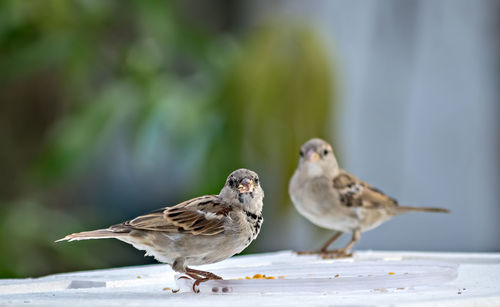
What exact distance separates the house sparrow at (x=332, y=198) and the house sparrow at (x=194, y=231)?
0.89m

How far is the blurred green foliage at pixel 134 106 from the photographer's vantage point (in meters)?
3.22

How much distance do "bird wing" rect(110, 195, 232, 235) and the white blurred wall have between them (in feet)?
8.64

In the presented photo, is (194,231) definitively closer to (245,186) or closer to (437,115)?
(245,186)

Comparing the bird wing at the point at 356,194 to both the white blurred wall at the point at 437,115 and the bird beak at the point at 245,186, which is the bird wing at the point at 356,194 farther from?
the white blurred wall at the point at 437,115

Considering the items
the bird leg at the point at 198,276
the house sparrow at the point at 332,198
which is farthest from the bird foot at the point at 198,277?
the house sparrow at the point at 332,198

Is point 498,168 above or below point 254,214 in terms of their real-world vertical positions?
below

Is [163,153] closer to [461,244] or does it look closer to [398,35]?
[398,35]

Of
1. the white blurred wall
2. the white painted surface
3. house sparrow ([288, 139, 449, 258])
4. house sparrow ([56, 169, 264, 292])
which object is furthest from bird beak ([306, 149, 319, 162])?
the white blurred wall

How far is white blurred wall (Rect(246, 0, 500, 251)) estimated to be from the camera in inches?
165

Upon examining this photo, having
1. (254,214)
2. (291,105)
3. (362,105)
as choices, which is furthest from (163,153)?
(254,214)

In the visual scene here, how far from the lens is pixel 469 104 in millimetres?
4242

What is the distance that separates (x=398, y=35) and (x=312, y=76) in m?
0.93

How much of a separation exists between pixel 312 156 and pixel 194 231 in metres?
1.06

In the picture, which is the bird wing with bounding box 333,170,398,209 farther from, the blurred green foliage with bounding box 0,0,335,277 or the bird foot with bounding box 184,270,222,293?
the bird foot with bounding box 184,270,222,293
